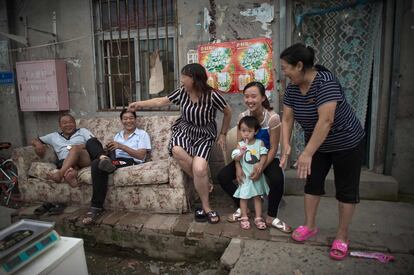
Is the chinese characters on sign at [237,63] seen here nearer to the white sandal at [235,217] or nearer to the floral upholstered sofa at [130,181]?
the floral upholstered sofa at [130,181]

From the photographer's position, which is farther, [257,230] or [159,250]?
[159,250]

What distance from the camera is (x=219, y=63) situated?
4191mm

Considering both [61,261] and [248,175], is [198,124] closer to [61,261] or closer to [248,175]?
[248,175]

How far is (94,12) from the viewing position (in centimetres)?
477

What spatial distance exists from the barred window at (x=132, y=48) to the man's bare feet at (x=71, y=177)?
5.19 feet

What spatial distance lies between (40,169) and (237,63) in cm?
287

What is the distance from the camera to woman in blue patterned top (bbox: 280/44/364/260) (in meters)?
2.15

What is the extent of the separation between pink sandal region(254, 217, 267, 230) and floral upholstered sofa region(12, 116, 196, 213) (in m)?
0.80

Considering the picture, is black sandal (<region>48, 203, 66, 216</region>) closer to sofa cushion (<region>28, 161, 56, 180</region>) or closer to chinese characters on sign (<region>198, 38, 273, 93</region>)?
sofa cushion (<region>28, 161, 56, 180</region>)

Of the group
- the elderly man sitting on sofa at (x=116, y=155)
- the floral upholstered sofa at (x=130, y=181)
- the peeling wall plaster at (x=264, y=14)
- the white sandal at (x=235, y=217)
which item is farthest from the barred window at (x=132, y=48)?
the white sandal at (x=235, y=217)

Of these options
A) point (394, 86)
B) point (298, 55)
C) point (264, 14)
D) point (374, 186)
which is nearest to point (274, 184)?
point (298, 55)

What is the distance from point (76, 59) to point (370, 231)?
4.69 metres

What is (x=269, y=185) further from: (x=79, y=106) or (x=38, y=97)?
(x=38, y=97)

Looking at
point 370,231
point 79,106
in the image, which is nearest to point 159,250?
point 370,231
